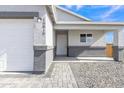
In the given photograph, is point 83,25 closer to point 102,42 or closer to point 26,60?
point 102,42

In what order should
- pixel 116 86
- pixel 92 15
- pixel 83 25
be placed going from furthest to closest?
pixel 92 15
pixel 83 25
pixel 116 86

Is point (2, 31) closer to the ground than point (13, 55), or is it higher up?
Answer: higher up

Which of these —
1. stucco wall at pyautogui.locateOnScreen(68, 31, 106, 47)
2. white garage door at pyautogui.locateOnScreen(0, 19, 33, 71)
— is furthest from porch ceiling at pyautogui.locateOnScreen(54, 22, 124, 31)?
white garage door at pyautogui.locateOnScreen(0, 19, 33, 71)

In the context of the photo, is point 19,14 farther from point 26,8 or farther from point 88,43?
point 88,43

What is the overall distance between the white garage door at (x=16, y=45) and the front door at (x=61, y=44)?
11206 mm

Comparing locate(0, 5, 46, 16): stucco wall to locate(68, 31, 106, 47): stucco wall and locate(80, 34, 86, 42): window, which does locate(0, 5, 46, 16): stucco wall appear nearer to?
locate(68, 31, 106, 47): stucco wall

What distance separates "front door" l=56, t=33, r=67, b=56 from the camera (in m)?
20.0

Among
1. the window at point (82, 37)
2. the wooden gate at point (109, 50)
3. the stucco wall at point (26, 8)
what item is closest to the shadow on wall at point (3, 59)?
the stucco wall at point (26, 8)

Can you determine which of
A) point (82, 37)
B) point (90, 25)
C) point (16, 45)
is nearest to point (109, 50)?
point (82, 37)

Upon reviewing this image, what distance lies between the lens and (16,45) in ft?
29.3

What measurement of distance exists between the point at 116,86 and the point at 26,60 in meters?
4.35

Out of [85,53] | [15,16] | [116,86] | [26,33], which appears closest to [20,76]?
[26,33]

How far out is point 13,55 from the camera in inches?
352

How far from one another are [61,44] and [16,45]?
11413 millimetres
